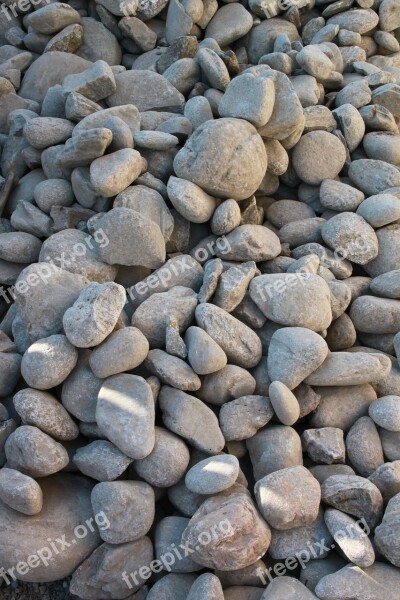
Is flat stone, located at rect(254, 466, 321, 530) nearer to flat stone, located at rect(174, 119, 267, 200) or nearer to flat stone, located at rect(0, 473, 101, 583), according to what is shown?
flat stone, located at rect(0, 473, 101, 583)

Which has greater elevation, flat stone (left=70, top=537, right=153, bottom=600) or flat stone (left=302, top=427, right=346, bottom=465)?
flat stone (left=70, top=537, right=153, bottom=600)

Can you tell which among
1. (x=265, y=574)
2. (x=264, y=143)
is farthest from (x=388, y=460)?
(x=264, y=143)

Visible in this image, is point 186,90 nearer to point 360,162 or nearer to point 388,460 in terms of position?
point 360,162

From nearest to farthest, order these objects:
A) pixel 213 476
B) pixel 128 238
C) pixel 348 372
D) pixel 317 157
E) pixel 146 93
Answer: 1. pixel 213 476
2. pixel 348 372
3. pixel 128 238
4. pixel 317 157
5. pixel 146 93

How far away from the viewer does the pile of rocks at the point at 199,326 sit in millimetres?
2000

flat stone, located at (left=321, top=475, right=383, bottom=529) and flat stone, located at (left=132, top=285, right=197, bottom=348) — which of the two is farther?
flat stone, located at (left=132, top=285, right=197, bottom=348)

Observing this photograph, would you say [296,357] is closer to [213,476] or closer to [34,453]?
[213,476]

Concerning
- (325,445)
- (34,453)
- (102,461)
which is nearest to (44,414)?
(34,453)

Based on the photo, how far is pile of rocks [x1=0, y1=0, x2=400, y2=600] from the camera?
2000 mm

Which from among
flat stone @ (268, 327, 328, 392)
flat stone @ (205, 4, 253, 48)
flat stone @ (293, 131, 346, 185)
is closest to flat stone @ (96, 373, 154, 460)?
flat stone @ (268, 327, 328, 392)

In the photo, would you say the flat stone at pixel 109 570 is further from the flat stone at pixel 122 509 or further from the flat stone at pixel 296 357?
the flat stone at pixel 296 357

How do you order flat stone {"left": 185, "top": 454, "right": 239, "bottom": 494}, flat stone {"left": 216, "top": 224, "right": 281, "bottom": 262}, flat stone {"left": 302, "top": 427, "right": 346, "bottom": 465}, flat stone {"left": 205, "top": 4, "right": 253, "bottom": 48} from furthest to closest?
flat stone {"left": 205, "top": 4, "right": 253, "bottom": 48} < flat stone {"left": 216, "top": 224, "right": 281, "bottom": 262} < flat stone {"left": 302, "top": 427, "right": 346, "bottom": 465} < flat stone {"left": 185, "top": 454, "right": 239, "bottom": 494}

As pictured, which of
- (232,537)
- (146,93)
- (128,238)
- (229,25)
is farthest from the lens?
(229,25)

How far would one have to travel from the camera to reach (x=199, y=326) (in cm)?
243
